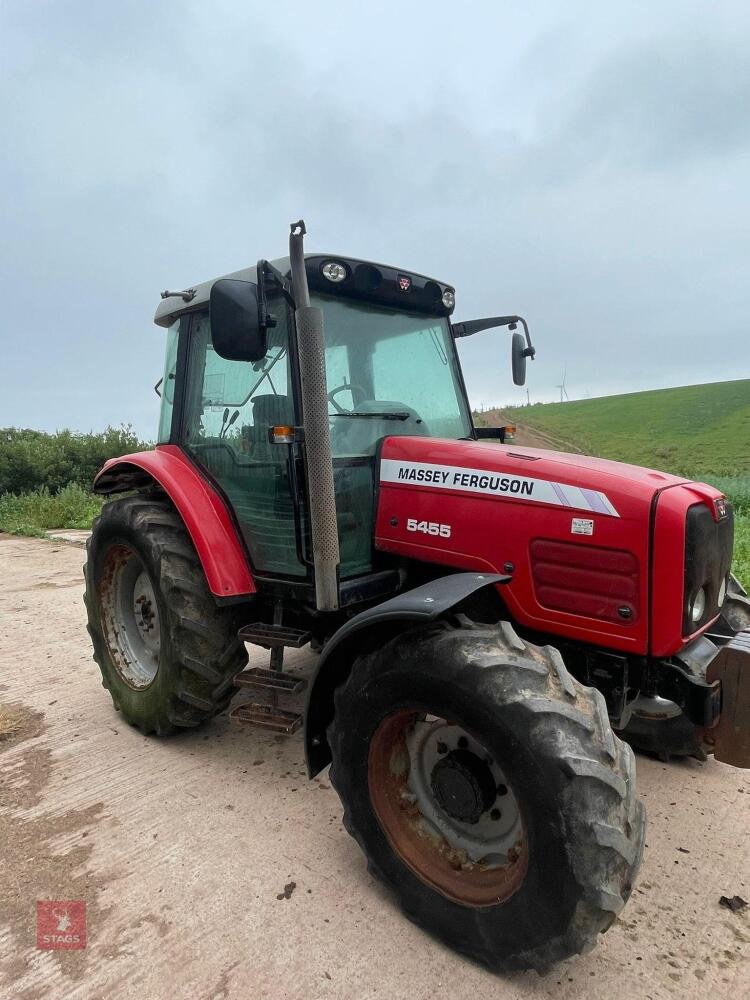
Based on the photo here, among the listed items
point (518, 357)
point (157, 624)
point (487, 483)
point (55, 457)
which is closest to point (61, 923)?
point (157, 624)

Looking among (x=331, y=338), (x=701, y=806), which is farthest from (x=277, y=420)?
(x=701, y=806)

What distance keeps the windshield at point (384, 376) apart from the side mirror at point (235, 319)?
0.50 metres

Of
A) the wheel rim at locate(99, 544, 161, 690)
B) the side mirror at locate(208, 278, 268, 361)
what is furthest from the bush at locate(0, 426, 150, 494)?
the side mirror at locate(208, 278, 268, 361)

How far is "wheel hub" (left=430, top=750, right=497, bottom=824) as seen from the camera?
1969 mm

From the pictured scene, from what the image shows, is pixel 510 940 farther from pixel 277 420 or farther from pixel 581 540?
pixel 277 420

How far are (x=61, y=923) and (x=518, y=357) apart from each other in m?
3.09

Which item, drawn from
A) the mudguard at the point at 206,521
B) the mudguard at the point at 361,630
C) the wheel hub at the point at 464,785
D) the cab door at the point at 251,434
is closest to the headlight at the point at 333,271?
the cab door at the point at 251,434

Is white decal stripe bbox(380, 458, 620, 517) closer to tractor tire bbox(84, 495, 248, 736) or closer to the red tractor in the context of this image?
the red tractor

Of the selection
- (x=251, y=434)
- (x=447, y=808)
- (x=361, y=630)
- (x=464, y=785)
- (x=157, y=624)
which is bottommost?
(x=447, y=808)

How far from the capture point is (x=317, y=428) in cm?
226

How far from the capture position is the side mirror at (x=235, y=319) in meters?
2.27

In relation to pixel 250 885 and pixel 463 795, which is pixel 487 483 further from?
pixel 250 885

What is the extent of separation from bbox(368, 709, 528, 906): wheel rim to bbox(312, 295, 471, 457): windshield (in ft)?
3.80

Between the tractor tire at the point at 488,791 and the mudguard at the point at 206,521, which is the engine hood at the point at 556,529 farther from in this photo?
the mudguard at the point at 206,521
